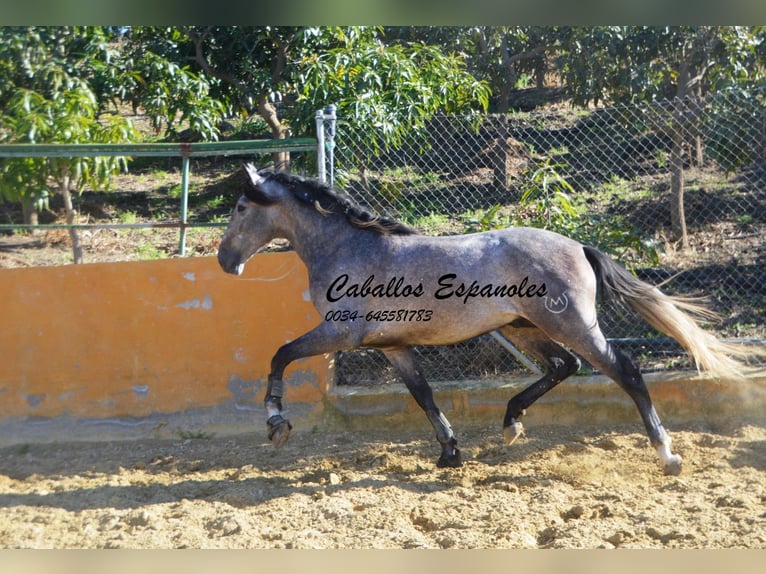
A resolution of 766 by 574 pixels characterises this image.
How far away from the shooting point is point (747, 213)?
358 inches

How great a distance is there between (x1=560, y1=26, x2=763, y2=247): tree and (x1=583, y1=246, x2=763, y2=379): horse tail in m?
3.16

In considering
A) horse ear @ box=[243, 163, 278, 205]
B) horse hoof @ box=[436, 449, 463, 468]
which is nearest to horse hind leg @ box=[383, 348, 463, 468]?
horse hoof @ box=[436, 449, 463, 468]

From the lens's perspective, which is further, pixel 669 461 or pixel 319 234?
pixel 319 234

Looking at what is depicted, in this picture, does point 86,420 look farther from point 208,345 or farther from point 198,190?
point 198,190

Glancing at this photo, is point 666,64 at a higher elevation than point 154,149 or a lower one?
higher

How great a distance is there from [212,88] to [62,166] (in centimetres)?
224

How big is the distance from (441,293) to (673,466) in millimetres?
1726

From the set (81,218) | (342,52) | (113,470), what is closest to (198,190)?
(81,218)

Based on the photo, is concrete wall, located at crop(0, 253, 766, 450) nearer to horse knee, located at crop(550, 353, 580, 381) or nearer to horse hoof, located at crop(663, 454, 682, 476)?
horse knee, located at crop(550, 353, 580, 381)

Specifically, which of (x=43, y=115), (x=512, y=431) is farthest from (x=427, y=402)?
(x=43, y=115)

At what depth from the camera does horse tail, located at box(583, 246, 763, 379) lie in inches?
189

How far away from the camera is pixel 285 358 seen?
4672mm

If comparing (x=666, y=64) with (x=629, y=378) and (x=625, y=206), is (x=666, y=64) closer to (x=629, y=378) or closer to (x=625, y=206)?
(x=625, y=206)

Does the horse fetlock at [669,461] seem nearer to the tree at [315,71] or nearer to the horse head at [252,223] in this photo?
the horse head at [252,223]
